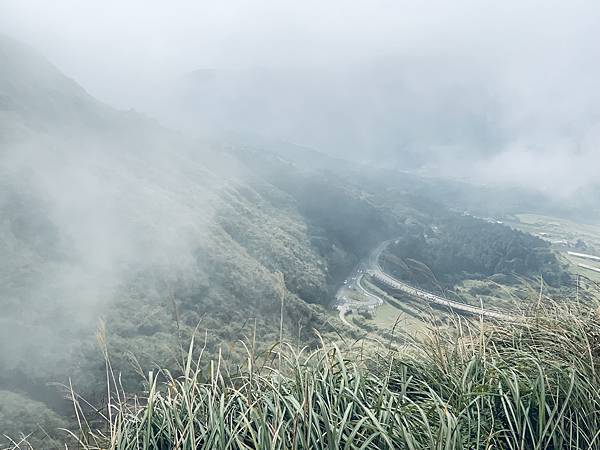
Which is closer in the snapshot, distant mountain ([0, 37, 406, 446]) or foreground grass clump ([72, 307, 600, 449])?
foreground grass clump ([72, 307, 600, 449])

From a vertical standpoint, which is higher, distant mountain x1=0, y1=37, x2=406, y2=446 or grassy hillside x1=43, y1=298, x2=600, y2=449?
grassy hillside x1=43, y1=298, x2=600, y2=449

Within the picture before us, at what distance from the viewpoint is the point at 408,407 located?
3.06m

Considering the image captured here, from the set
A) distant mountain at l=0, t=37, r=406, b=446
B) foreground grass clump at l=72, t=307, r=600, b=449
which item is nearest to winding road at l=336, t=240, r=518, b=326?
distant mountain at l=0, t=37, r=406, b=446

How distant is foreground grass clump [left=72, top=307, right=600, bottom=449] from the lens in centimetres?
280

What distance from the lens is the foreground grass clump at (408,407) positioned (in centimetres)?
280

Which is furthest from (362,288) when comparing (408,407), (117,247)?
(408,407)

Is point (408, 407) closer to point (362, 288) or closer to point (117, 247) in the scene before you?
point (117, 247)

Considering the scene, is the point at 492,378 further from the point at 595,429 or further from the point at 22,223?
the point at 22,223

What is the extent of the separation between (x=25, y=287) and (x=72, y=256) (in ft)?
30.5

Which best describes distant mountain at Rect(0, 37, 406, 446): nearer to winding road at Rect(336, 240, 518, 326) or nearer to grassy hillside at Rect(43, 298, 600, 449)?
winding road at Rect(336, 240, 518, 326)

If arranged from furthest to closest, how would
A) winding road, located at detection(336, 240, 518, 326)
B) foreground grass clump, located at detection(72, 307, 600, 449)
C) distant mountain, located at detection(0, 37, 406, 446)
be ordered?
1. winding road, located at detection(336, 240, 518, 326)
2. distant mountain, located at detection(0, 37, 406, 446)
3. foreground grass clump, located at detection(72, 307, 600, 449)

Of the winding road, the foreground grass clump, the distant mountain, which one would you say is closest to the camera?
the foreground grass clump

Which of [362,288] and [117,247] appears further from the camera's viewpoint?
[362,288]

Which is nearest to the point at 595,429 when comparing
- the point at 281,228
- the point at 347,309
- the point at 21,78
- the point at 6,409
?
the point at 6,409
